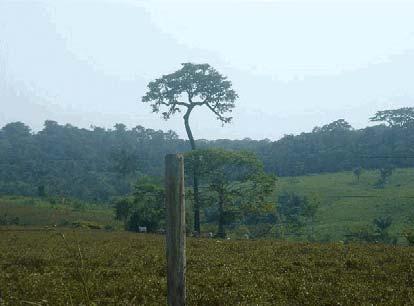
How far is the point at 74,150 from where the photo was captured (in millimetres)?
109188

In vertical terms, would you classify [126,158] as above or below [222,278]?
above

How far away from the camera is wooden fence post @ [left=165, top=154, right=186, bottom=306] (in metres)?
6.44

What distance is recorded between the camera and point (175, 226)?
21.1ft

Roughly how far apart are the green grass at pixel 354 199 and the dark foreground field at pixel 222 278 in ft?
98.7

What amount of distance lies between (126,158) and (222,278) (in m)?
71.8

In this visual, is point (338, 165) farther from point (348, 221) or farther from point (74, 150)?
point (74, 150)

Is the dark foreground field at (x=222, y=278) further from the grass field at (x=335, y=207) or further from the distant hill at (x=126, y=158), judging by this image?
the distant hill at (x=126, y=158)

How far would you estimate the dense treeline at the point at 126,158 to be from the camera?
84.2 metres

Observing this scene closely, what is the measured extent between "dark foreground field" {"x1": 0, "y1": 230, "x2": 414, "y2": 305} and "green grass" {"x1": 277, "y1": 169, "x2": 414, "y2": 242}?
30.1 metres

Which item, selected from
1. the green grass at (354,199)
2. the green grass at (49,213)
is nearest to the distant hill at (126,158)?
the green grass at (354,199)

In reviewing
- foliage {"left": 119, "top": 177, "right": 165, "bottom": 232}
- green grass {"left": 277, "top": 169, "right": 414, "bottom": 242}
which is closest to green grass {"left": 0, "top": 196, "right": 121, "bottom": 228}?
foliage {"left": 119, "top": 177, "right": 165, "bottom": 232}

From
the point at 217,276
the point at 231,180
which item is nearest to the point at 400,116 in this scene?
the point at 231,180

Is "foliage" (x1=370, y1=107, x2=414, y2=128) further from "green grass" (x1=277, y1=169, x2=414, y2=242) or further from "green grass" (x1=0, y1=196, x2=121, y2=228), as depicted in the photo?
"green grass" (x1=0, y1=196, x2=121, y2=228)

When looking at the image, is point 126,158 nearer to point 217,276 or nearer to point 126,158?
point 126,158
